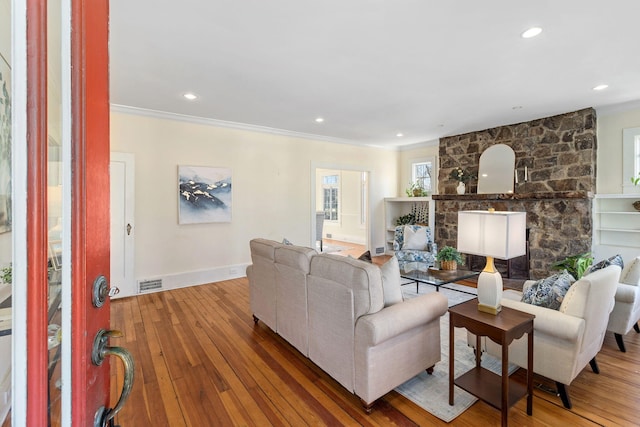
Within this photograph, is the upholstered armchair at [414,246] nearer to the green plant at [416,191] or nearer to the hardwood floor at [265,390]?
the green plant at [416,191]

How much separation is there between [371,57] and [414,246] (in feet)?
10.9

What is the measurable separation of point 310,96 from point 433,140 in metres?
3.82

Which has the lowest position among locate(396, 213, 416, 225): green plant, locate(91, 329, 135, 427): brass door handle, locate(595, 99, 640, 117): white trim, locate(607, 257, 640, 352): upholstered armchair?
locate(607, 257, 640, 352): upholstered armchair

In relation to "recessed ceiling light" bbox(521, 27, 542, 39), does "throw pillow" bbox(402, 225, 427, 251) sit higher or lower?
lower

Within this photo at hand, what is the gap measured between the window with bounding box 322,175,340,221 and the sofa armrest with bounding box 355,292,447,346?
774 cm

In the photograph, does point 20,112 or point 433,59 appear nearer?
point 20,112

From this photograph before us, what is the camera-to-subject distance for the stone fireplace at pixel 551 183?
4426 mm

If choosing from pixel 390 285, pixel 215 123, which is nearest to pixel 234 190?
pixel 215 123

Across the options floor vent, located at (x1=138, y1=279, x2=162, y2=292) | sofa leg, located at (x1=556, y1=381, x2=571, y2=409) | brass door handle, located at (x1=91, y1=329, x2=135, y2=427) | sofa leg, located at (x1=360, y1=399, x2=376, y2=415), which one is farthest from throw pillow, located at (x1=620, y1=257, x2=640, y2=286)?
floor vent, located at (x1=138, y1=279, x2=162, y2=292)

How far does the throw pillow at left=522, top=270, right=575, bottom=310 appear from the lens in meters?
2.11

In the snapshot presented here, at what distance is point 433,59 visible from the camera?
9.29ft

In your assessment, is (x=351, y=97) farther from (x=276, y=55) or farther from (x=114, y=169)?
(x=114, y=169)

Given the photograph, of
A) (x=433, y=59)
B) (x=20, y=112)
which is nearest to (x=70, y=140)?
(x=20, y=112)

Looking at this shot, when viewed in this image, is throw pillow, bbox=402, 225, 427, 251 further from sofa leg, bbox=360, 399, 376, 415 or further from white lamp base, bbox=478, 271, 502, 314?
sofa leg, bbox=360, 399, 376, 415
